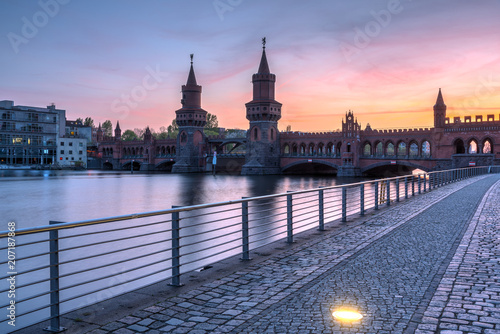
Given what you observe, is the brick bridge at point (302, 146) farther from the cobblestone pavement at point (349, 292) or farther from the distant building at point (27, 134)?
the cobblestone pavement at point (349, 292)

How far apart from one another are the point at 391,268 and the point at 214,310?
11.0 ft

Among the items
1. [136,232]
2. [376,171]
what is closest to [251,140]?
[376,171]

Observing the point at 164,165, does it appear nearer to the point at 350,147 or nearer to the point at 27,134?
the point at 27,134

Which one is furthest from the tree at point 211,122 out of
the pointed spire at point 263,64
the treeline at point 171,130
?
the pointed spire at point 263,64

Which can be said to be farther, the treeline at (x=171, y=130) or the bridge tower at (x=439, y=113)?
the treeline at (x=171, y=130)

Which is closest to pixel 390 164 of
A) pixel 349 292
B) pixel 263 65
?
pixel 263 65

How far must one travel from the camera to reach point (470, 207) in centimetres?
1509

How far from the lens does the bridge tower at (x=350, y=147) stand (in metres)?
73.7

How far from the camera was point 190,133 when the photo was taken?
97.1 metres

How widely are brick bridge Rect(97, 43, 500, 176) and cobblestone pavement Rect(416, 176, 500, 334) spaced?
4713 centimetres

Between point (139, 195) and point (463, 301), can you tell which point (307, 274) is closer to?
point (463, 301)

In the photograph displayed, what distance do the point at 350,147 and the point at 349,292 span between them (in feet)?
236

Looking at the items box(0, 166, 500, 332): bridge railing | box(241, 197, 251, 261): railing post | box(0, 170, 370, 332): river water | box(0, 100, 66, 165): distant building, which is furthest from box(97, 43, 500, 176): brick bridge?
box(241, 197, 251, 261): railing post

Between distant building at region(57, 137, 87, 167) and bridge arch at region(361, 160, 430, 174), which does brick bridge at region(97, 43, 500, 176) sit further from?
distant building at region(57, 137, 87, 167)
